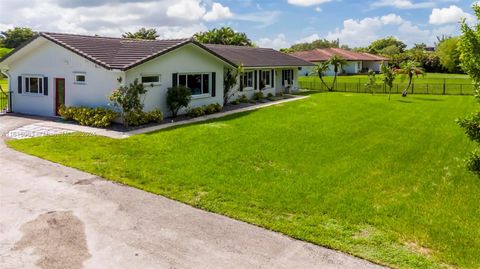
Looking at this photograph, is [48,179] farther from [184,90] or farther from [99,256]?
[184,90]

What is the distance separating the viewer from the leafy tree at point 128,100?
18016mm

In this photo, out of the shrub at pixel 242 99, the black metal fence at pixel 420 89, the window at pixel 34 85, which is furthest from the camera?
the black metal fence at pixel 420 89

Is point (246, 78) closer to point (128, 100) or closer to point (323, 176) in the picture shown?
point (128, 100)

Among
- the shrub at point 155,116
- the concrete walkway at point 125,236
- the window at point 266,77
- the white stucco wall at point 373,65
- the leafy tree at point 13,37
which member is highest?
the leafy tree at point 13,37

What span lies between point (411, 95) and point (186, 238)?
3280 centimetres

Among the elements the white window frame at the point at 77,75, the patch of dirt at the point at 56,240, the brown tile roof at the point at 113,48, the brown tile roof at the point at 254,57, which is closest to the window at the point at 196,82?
the brown tile roof at the point at 113,48

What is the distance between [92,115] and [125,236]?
40.5 ft

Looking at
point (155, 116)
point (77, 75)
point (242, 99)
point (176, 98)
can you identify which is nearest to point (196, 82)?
point (176, 98)

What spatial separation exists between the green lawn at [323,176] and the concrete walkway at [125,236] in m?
0.52

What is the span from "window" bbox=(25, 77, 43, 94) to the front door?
1.24 metres

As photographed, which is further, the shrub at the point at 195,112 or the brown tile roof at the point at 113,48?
the shrub at the point at 195,112

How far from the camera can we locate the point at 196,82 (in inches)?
928

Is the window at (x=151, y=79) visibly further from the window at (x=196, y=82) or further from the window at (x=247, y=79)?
the window at (x=247, y=79)

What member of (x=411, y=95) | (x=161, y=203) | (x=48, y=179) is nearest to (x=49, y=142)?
(x=48, y=179)
